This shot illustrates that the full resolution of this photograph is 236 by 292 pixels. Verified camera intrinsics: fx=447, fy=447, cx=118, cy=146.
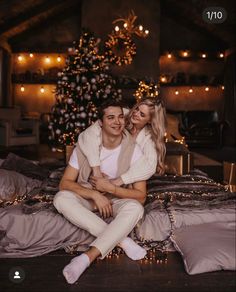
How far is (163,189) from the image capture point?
143 inches

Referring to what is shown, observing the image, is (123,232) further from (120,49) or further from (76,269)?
(120,49)

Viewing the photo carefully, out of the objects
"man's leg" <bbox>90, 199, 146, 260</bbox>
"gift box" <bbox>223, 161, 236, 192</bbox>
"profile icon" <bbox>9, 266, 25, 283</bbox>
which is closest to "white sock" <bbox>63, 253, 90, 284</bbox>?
"man's leg" <bbox>90, 199, 146, 260</bbox>

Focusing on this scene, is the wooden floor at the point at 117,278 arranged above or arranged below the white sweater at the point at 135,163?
below

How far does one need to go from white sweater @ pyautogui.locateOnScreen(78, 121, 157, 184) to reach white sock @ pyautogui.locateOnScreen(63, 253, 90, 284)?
2.18 ft

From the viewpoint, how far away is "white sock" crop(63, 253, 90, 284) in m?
2.50

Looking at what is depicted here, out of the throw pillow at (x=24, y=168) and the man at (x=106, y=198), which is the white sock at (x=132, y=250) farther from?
the throw pillow at (x=24, y=168)

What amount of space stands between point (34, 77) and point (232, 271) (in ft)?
32.9

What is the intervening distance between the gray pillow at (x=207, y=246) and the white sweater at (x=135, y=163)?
45cm

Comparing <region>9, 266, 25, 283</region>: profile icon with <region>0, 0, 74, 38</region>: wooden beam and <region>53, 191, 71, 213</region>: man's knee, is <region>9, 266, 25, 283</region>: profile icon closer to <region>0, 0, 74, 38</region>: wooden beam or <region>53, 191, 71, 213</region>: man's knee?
<region>53, 191, 71, 213</region>: man's knee

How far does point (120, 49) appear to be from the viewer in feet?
37.2

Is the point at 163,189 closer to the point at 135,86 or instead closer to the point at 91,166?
the point at 91,166

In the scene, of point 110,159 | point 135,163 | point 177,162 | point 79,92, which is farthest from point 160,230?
point 79,92

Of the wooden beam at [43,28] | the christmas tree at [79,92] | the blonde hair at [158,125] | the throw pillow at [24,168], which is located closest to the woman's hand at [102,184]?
the blonde hair at [158,125]

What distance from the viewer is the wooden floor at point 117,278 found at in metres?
2.46
